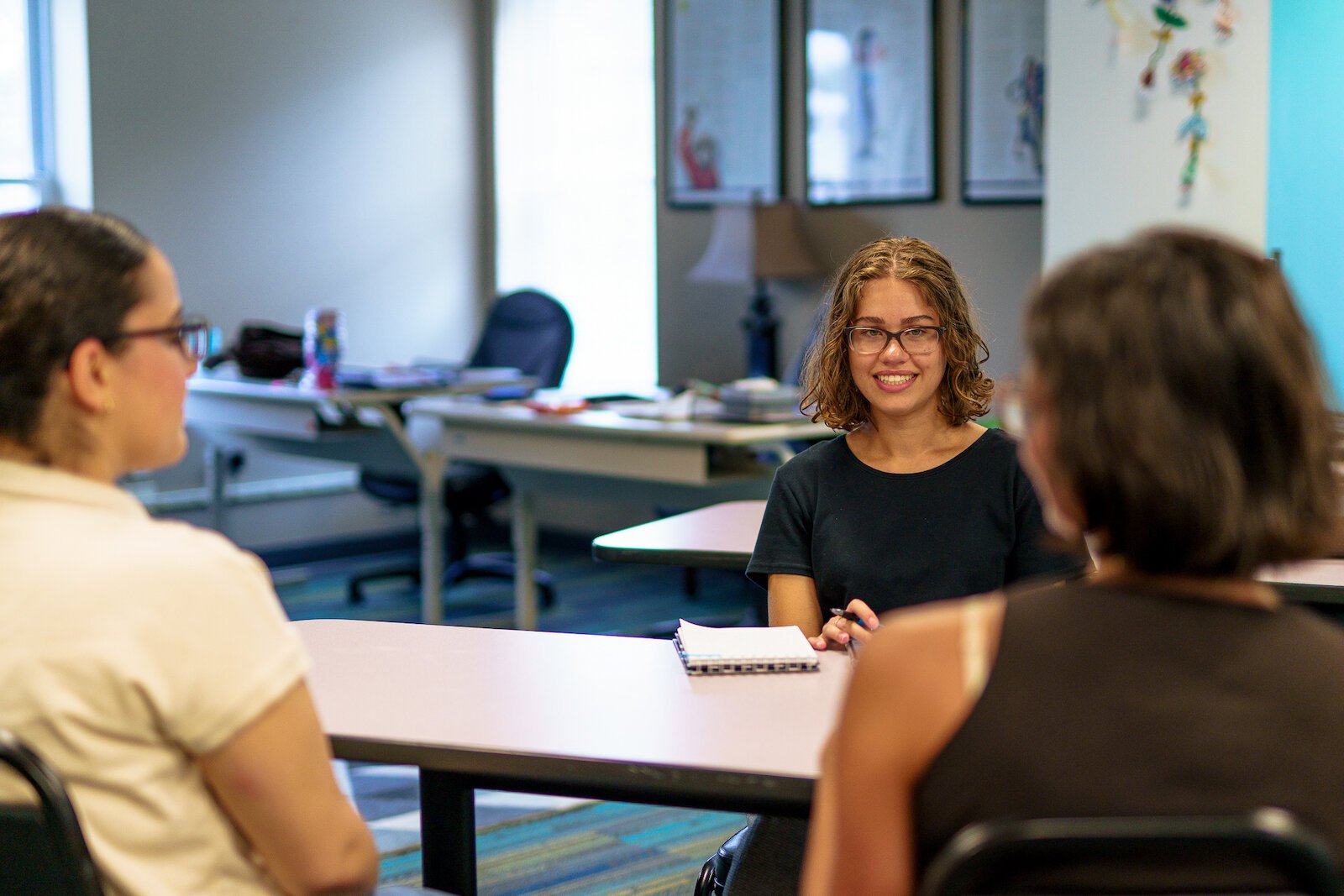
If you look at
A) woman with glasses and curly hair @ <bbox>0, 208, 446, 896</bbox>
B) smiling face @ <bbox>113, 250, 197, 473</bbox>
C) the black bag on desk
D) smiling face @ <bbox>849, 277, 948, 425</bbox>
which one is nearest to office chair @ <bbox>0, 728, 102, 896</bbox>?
woman with glasses and curly hair @ <bbox>0, 208, 446, 896</bbox>

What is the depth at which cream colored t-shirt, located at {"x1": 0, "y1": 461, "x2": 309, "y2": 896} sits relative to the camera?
3.31 ft

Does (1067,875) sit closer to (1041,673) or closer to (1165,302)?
(1041,673)

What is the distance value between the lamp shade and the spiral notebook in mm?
3505

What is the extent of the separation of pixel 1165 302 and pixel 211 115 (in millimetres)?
5416

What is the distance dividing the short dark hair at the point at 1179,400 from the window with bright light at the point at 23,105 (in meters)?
5.22

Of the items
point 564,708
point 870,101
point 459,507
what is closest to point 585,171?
point 870,101

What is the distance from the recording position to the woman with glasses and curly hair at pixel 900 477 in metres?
1.91

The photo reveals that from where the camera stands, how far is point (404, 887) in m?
1.43

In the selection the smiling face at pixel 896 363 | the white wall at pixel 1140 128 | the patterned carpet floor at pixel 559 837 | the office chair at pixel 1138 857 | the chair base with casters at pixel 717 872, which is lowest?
the patterned carpet floor at pixel 559 837

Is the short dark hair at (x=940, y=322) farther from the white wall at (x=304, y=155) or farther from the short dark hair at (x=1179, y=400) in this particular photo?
the white wall at (x=304, y=155)

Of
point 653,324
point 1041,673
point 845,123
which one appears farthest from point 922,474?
point 653,324

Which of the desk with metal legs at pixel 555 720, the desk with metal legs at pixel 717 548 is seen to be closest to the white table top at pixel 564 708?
the desk with metal legs at pixel 555 720

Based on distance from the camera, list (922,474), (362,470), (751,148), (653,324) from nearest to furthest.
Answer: (922,474), (362,470), (751,148), (653,324)

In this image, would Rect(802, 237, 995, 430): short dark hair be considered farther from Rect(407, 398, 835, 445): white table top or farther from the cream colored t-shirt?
Rect(407, 398, 835, 445): white table top
